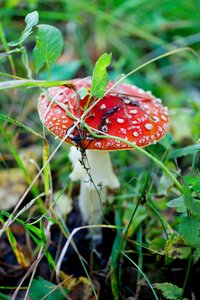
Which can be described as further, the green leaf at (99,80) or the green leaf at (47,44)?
the green leaf at (47,44)

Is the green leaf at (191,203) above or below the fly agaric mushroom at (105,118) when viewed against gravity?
below

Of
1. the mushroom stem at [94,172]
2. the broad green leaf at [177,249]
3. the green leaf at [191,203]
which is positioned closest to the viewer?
the green leaf at [191,203]

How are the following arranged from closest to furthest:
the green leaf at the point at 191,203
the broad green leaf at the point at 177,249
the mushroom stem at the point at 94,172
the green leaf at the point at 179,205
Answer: the green leaf at the point at 191,203, the green leaf at the point at 179,205, the broad green leaf at the point at 177,249, the mushroom stem at the point at 94,172

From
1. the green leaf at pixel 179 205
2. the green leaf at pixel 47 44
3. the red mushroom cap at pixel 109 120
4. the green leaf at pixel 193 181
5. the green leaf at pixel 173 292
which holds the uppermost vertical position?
the green leaf at pixel 47 44

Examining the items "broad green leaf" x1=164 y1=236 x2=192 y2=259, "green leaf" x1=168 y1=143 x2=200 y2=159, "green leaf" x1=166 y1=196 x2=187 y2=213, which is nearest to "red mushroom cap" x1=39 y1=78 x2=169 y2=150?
"green leaf" x1=168 y1=143 x2=200 y2=159

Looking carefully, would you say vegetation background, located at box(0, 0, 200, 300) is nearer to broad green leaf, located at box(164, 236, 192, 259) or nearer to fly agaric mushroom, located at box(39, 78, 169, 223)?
broad green leaf, located at box(164, 236, 192, 259)

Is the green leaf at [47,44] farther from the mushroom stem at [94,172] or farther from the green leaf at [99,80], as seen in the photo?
the mushroom stem at [94,172]

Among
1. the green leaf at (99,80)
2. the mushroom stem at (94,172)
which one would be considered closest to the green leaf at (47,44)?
the green leaf at (99,80)
